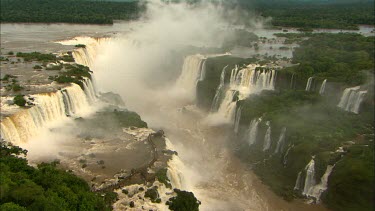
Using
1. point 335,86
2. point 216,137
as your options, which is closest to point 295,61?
point 335,86

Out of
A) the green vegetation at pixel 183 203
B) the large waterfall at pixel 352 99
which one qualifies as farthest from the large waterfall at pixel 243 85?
the green vegetation at pixel 183 203

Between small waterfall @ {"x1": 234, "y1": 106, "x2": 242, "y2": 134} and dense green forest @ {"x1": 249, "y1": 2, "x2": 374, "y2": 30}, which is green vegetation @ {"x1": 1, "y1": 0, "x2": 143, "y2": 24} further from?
small waterfall @ {"x1": 234, "y1": 106, "x2": 242, "y2": 134}

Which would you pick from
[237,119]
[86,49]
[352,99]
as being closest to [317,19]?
[86,49]

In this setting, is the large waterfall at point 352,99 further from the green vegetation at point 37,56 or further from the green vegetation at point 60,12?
the green vegetation at point 60,12

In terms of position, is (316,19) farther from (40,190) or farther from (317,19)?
(40,190)

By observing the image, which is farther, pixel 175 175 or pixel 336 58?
pixel 336 58

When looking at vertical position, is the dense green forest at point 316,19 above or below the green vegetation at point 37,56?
above
